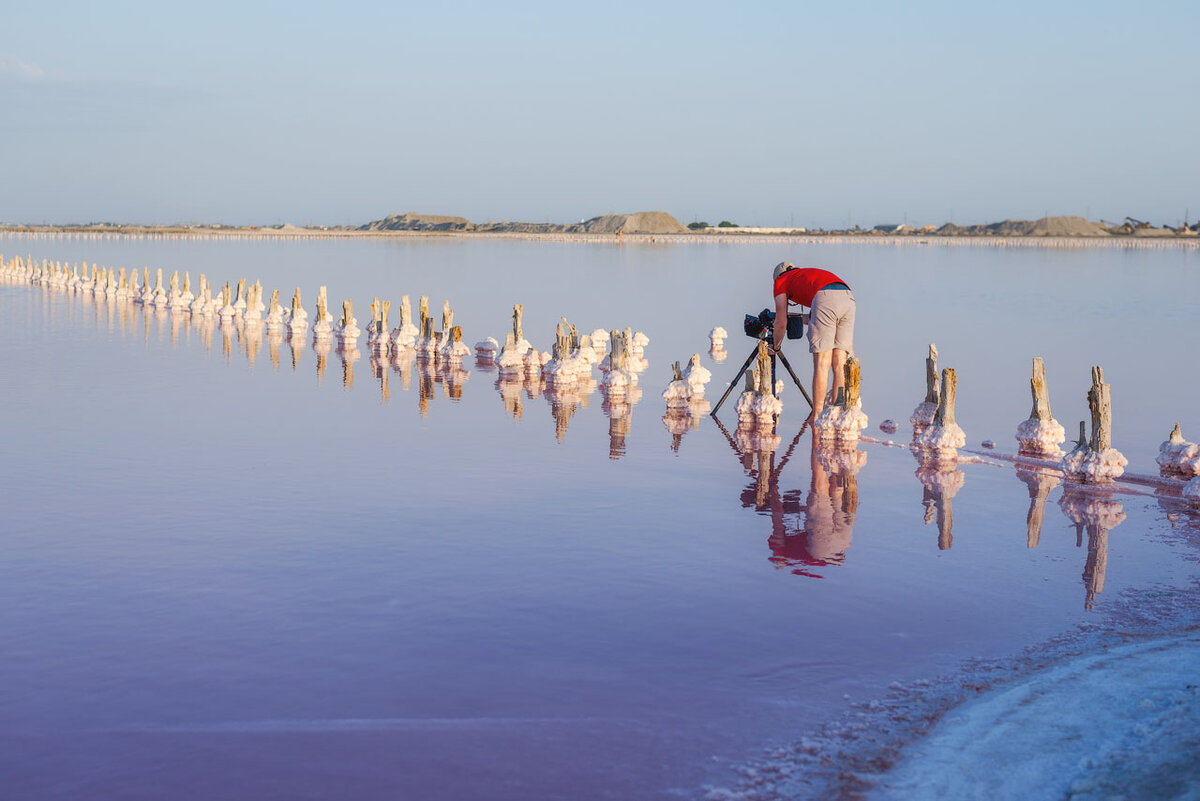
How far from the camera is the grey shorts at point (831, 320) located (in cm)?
1772

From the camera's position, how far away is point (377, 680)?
8188 millimetres

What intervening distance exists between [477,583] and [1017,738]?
482 cm

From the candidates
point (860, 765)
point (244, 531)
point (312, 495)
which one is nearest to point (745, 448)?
point (312, 495)

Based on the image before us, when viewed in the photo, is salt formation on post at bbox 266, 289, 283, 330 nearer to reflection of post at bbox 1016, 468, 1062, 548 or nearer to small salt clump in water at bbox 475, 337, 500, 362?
small salt clump in water at bbox 475, 337, 500, 362

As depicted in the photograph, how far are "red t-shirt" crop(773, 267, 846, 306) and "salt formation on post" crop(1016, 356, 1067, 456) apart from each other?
10.6 ft

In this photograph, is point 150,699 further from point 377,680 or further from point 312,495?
point 312,495

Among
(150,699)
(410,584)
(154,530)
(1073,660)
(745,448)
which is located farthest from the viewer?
(745,448)

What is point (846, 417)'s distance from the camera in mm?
18188

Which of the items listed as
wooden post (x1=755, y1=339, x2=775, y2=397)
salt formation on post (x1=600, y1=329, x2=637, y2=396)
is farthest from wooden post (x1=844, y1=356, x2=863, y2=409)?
salt formation on post (x1=600, y1=329, x2=637, y2=396)

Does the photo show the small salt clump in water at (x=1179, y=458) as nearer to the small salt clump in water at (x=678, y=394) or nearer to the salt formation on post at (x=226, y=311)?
the small salt clump in water at (x=678, y=394)

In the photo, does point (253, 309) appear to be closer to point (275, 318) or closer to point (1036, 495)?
point (275, 318)

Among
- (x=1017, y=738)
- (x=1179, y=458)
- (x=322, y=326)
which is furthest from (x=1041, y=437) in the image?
(x=322, y=326)

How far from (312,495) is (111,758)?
6.94 m

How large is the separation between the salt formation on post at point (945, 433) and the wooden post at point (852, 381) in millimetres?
1260
